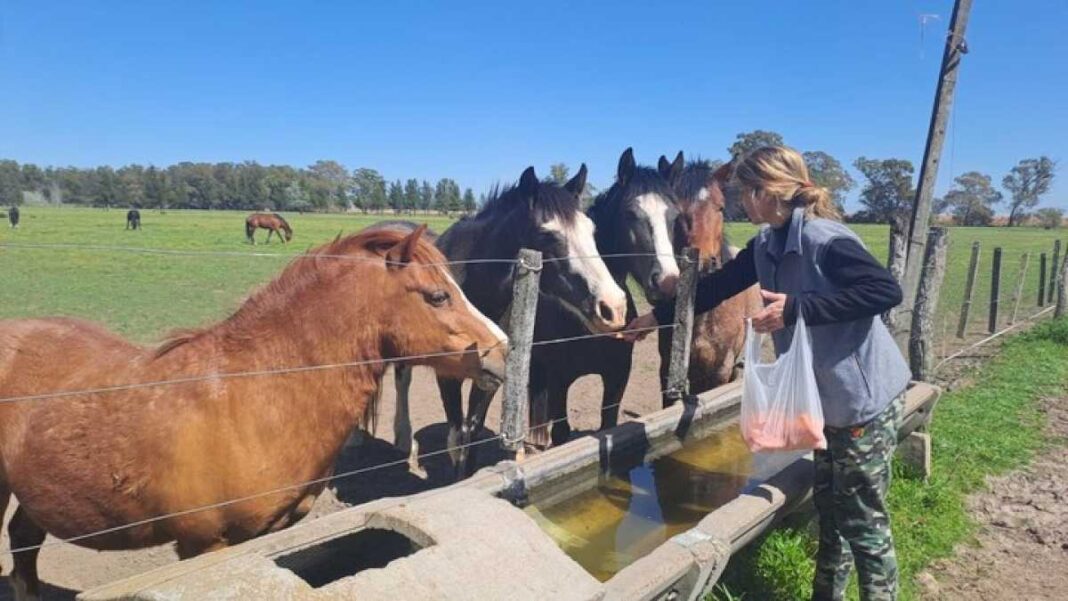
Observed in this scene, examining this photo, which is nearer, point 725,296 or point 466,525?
point 466,525

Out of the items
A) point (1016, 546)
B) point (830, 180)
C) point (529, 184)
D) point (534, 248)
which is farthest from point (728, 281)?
point (830, 180)

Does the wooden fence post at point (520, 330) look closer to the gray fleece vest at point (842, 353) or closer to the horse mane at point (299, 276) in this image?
→ the horse mane at point (299, 276)

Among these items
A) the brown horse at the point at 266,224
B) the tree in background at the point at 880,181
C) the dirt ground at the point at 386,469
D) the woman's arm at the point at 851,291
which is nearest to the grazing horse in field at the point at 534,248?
the dirt ground at the point at 386,469

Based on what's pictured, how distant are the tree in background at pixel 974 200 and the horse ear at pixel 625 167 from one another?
196 ft

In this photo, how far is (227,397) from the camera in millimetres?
2318

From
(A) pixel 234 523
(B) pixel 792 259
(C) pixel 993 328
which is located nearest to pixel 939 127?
(B) pixel 792 259

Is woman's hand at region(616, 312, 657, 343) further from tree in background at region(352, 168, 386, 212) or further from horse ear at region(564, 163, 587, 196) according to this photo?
tree in background at region(352, 168, 386, 212)

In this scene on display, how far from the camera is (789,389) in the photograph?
251cm

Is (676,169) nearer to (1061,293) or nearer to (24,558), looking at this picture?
(24,558)

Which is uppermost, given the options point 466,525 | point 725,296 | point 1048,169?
point 1048,169

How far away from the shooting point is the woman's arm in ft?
7.25

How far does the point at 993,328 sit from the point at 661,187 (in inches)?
372

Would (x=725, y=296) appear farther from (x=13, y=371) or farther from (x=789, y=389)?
(x=13, y=371)

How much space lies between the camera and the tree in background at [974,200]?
195ft
